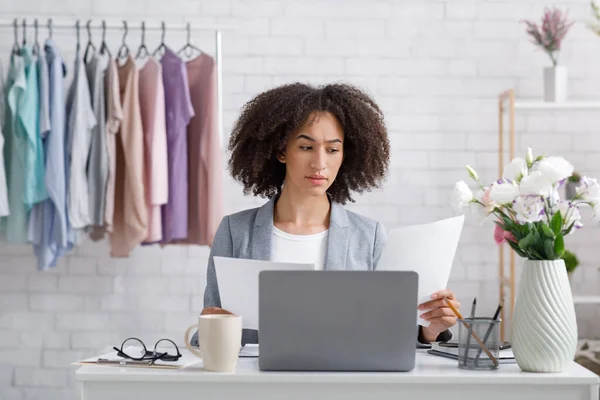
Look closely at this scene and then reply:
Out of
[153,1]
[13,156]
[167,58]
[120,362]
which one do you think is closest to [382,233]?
[120,362]

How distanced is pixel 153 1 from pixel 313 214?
6.29 ft

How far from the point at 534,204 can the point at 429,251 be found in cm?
33

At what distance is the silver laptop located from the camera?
5.16ft

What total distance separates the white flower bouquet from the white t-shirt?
73cm

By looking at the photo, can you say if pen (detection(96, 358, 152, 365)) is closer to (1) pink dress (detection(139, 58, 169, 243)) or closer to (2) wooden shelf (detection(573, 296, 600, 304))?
(1) pink dress (detection(139, 58, 169, 243))

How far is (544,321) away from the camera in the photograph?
5.38ft

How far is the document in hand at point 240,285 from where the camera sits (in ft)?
5.86

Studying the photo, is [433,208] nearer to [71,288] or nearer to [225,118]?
[225,118]

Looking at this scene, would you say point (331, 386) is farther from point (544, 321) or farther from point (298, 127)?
point (298, 127)

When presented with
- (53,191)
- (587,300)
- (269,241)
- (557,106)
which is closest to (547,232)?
(269,241)

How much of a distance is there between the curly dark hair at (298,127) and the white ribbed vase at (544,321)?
84 centimetres

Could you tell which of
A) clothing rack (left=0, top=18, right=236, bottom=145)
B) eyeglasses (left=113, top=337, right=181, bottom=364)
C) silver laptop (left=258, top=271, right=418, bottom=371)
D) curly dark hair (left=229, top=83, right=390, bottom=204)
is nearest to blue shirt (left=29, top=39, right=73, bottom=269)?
clothing rack (left=0, top=18, right=236, bottom=145)

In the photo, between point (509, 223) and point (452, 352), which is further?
point (452, 352)

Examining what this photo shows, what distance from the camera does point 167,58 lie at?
Result: 357cm
